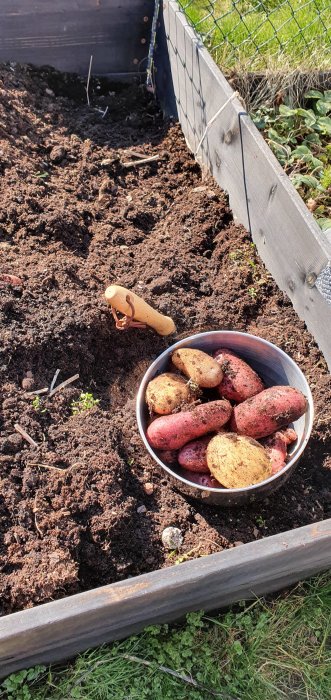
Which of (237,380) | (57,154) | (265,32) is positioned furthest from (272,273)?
(265,32)

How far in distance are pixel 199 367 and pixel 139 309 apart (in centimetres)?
33

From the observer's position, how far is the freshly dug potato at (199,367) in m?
2.22

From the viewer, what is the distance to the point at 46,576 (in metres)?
1.85

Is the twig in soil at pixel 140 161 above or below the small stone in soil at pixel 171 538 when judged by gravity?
above

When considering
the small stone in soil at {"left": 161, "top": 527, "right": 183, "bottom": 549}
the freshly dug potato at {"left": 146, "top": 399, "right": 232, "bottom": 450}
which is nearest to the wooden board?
the freshly dug potato at {"left": 146, "top": 399, "right": 232, "bottom": 450}

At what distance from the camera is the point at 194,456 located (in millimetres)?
2131

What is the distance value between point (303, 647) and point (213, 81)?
2.65 metres

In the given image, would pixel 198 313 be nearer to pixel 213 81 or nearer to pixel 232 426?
pixel 232 426

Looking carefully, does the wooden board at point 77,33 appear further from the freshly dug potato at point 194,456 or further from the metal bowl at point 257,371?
the freshly dug potato at point 194,456

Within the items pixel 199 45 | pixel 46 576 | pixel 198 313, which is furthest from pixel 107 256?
pixel 46 576

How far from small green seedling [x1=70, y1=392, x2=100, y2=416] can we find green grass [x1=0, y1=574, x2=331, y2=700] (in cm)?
83

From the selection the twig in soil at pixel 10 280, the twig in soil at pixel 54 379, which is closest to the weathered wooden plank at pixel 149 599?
the twig in soil at pixel 54 379

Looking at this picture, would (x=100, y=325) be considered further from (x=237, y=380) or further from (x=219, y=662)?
(x=219, y=662)

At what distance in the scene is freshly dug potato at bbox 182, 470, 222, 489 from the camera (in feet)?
7.05
